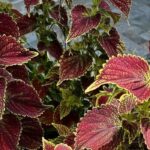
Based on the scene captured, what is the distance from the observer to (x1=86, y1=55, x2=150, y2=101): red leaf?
26.7 inches

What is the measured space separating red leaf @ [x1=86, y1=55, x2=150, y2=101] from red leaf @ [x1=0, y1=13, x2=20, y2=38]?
438 mm

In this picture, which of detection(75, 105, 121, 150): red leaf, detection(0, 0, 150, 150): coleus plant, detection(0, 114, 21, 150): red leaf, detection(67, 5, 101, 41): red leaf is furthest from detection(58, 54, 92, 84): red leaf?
detection(75, 105, 121, 150): red leaf

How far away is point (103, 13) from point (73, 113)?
357 millimetres

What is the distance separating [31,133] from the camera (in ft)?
3.49

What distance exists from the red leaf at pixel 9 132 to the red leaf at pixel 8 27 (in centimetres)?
24

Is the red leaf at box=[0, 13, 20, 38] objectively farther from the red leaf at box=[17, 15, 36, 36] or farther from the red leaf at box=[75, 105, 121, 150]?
the red leaf at box=[75, 105, 121, 150]

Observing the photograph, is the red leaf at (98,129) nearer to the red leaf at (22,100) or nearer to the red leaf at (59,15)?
the red leaf at (22,100)

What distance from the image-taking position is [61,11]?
4.49ft

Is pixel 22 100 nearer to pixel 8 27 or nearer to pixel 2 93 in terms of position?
pixel 2 93

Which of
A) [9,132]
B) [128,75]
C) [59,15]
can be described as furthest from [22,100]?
[59,15]

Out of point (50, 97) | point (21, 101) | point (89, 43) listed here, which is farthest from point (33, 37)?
point (21, 101)

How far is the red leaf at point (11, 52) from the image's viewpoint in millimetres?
886

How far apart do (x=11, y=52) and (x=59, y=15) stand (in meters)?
0.45

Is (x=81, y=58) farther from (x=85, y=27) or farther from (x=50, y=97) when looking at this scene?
(x=50, y=97)
